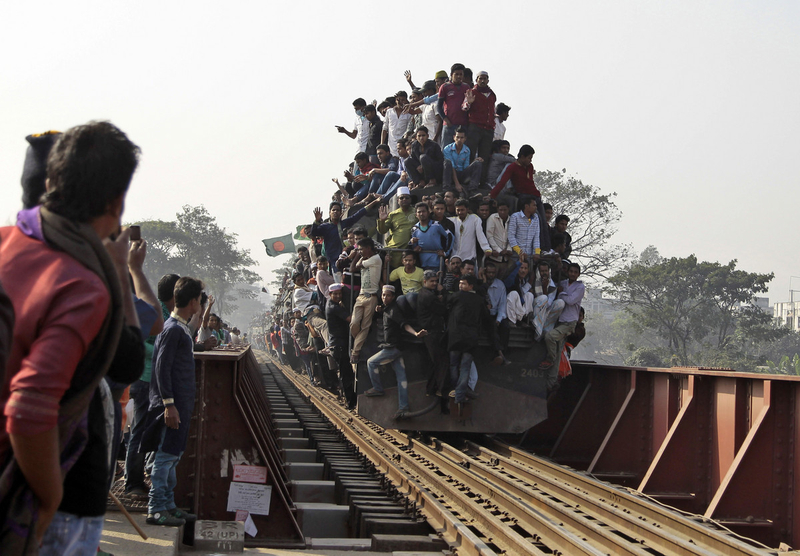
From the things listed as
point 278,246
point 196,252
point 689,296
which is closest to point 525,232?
point 278,246

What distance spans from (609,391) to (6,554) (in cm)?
1087

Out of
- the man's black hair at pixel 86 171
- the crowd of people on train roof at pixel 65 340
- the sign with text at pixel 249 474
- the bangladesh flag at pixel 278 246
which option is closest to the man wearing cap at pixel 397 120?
the sign with text at pixel 249 474

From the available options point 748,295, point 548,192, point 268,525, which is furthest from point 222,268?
point 268,525

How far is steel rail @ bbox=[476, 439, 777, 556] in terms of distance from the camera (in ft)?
20.0

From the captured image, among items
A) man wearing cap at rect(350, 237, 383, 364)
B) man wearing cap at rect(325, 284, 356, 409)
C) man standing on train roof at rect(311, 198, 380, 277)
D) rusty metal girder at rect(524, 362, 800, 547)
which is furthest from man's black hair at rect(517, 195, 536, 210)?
man standing on train roof at rect(311, 198, 380, 277)

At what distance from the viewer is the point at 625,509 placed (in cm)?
765

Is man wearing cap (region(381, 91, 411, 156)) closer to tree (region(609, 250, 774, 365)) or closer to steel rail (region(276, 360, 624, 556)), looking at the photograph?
steel rail (region(276, 360, 624, 556))

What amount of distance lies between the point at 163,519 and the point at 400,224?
7.21 m

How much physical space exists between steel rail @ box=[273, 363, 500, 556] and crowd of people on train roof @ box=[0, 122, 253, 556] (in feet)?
13.0

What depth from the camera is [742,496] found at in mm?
7637

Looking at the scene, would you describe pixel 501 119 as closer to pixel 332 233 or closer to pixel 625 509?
pixel 332 233

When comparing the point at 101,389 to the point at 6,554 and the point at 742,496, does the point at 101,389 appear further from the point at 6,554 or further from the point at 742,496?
the point at 742,496

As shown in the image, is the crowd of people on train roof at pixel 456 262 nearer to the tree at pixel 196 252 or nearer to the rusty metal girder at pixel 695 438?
the rusty metal girder at pixel 695 438

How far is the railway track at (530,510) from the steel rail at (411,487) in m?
0.01
